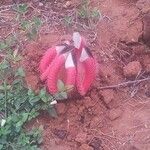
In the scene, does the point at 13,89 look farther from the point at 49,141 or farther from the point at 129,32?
the point at 129,32

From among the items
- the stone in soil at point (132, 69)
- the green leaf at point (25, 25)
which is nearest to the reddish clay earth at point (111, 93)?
the stone in soil at point (132, 69)

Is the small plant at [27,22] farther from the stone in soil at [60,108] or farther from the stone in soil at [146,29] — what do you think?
the stone in soil at [146,29]

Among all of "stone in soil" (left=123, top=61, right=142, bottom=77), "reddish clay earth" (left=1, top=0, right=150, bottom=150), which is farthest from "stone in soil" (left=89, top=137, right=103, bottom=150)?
"stone in soil" (left=123, top=61, right=142, bottom=77)

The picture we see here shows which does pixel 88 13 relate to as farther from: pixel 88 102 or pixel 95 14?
pixel 88 102

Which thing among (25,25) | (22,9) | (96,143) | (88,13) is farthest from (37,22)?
(96,143)

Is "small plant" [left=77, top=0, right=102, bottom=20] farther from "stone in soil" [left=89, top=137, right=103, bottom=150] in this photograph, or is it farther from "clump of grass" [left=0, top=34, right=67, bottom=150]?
"stone in soil" [left=89, top=137, right=103, bottom=150]

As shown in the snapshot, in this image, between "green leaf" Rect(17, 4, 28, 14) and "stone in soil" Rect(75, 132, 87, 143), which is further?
"green leaf" Rect(17, 4, 28, 14)
